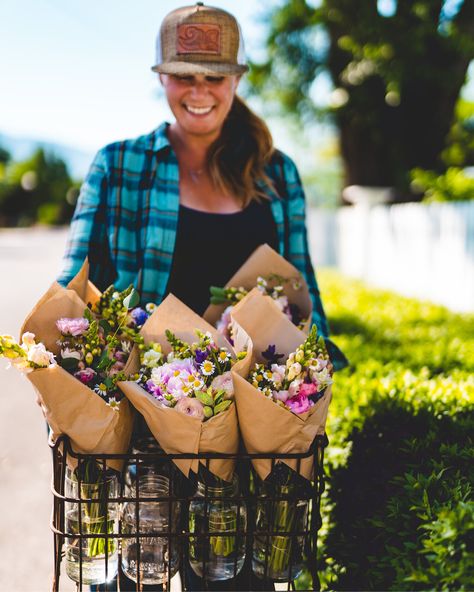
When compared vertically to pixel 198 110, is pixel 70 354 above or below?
below

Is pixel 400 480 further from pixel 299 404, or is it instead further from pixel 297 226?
pixel 297 226

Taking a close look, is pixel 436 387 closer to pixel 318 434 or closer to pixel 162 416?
pixel 318 434

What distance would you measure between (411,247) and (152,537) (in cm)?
915

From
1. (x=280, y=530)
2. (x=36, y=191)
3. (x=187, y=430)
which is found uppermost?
(x=187, y=430)

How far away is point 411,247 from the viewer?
33.7 ft

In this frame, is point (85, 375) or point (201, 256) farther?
point (201, 256)

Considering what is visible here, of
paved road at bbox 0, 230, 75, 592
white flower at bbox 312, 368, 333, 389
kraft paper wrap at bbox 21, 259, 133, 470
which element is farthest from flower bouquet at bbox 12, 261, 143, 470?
paved road at bbox 0, 230, 75, 592

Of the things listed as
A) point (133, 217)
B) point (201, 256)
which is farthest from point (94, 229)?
point (201, 256)

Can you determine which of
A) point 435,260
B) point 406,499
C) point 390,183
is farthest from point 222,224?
point 390,183

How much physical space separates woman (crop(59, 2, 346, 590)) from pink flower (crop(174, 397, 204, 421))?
673 mm

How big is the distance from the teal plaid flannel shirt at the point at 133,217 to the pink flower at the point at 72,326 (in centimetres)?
60

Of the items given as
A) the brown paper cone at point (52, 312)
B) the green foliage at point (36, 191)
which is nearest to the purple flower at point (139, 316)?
the brown paper cone at point (52, 312)

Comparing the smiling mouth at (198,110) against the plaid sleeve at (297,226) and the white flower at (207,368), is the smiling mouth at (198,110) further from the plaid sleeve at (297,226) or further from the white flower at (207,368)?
the white flower at (207,368)

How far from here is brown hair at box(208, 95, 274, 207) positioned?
252 cm
